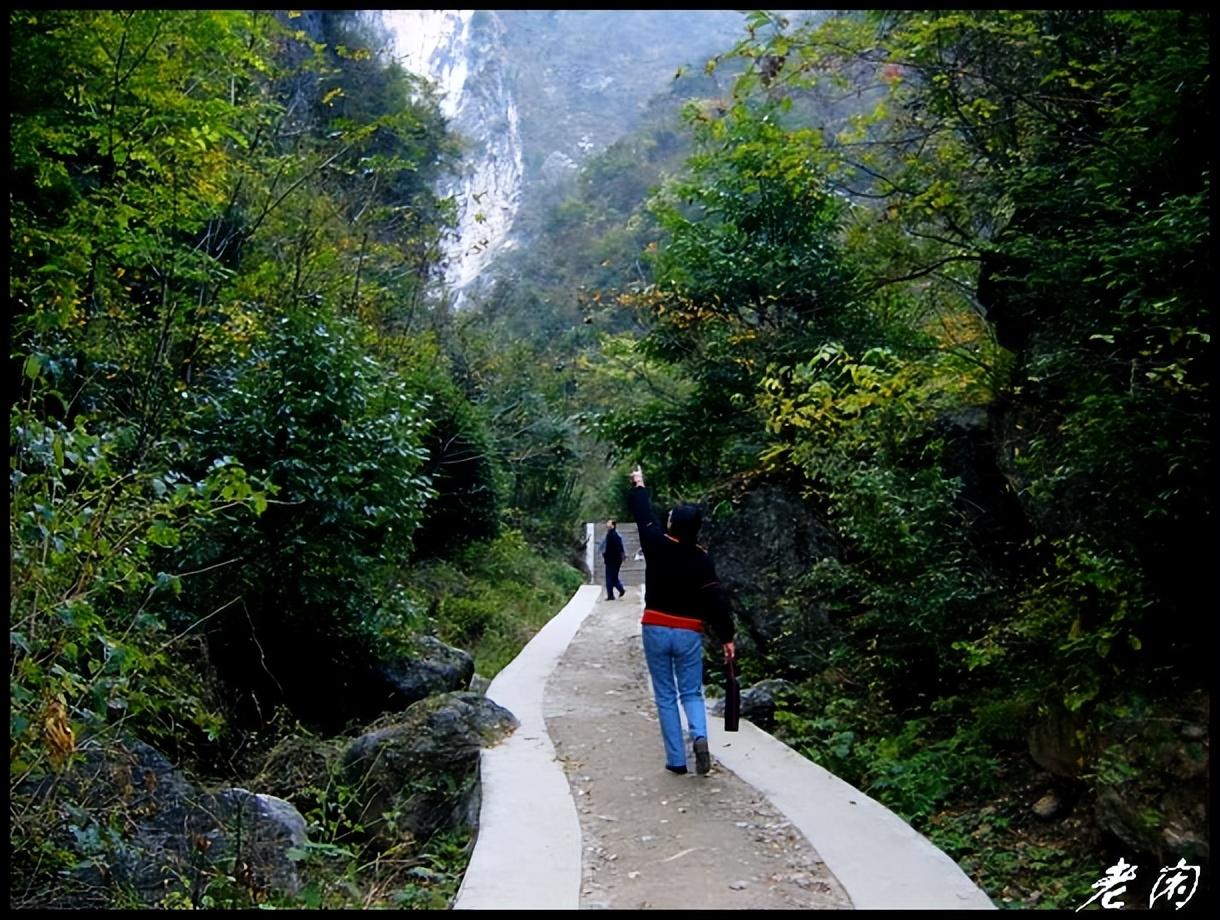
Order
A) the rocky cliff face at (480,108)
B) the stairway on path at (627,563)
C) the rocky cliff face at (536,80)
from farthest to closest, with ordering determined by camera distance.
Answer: the rocky cliff face at (536,80), the rocky cliff face at (480,108), the stairway on path at (627,563)

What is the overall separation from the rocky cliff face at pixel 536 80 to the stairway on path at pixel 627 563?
1517 centimetres

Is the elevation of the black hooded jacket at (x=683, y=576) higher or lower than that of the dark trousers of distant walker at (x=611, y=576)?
higher

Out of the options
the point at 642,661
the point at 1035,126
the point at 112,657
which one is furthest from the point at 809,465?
the point at 112,657

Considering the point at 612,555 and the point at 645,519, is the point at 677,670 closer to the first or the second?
the point at 645,519

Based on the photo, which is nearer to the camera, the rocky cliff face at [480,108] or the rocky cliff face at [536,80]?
the rocky cliff face at [480,108]

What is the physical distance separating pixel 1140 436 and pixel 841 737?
3957 millimetres

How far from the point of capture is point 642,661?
1231 cm

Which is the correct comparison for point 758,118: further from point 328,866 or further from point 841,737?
point 328,866

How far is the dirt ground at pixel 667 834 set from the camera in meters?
4.32

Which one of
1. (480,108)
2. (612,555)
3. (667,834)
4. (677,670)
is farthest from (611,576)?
(480,108)

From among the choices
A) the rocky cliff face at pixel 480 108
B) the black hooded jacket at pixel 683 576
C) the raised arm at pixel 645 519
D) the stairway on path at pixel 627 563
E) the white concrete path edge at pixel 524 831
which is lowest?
the stairway on path at pixel 627 563

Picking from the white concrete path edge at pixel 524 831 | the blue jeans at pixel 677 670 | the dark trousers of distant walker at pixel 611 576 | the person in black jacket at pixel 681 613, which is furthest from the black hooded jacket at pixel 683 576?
the dark trousers of distant walker at pixel 611 576

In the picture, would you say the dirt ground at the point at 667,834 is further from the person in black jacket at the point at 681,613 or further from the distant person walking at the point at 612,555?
the distant person walking at the point at 612,555

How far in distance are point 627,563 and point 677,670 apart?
22674 millimetres
